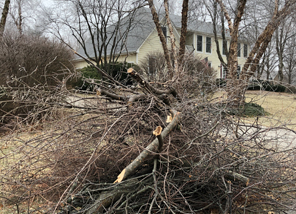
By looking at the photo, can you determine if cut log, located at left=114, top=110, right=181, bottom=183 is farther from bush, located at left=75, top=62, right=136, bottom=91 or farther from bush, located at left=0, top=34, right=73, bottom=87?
bush, located at left=0, top=34, right=73, bottom=87

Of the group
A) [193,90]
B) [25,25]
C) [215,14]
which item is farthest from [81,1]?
[25,25]

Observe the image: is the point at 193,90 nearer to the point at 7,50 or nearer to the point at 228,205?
the point at 228,205

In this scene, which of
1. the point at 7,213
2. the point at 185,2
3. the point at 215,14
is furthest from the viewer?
the point at 215,14

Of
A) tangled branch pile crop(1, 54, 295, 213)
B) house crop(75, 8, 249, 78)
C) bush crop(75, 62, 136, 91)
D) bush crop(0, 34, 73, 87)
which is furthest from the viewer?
house crop(75, 8, 249, 78)

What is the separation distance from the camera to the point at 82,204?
293 cm

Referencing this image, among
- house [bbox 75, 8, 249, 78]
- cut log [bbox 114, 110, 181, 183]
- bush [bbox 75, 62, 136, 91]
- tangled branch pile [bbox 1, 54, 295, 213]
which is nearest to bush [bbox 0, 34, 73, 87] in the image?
bush [bbox 75, 62, 136, 91]

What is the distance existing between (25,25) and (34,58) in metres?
22.4

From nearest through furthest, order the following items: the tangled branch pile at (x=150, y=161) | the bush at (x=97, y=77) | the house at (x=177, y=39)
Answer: the tangled branch pile at (x=150, y=161) < the bush at (x=97, y=77) < the house at (x=177, y=39)

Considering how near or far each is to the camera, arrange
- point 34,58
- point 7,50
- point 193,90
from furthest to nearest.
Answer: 1. point 34,58
2. point 7,50
3. point 193,90

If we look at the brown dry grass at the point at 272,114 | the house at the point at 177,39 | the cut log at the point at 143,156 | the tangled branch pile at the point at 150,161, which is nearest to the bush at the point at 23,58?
the tangled branch pile at the point at 150,161

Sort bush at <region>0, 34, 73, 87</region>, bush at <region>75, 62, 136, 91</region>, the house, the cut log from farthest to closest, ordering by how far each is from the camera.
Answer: the house → bush at <region>0, 34, 73, 87</region> → bush at <region>75, 62, 136, 91</region> → the cut log

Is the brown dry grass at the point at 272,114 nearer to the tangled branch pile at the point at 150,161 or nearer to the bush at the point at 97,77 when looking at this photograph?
the tangled branch pile at the point at 150,161

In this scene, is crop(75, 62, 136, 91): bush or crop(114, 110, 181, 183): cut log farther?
crop(75, 62, 136, 91): bush

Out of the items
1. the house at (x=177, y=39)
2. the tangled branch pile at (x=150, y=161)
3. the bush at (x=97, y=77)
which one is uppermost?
the house at (x=177, y=39)
